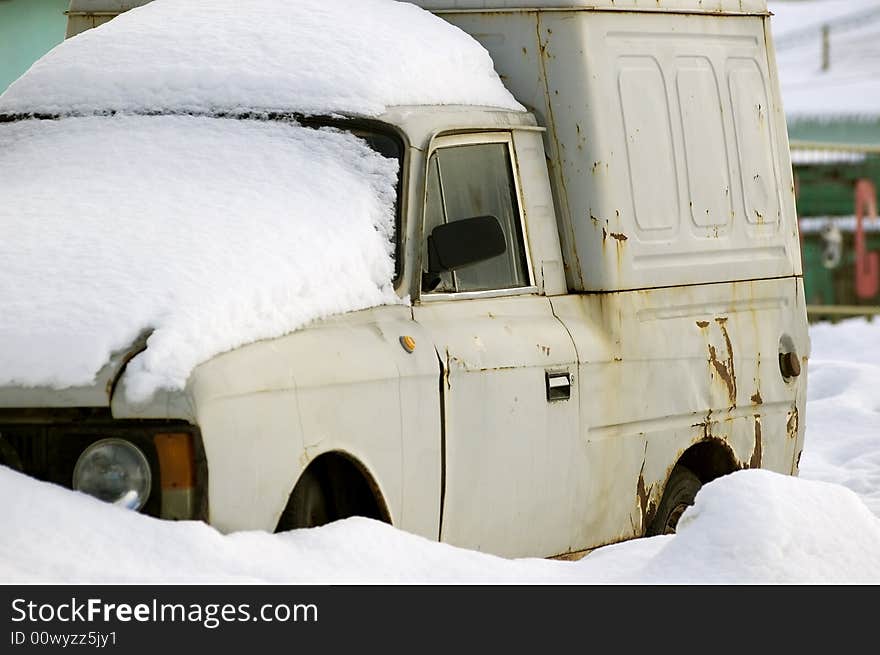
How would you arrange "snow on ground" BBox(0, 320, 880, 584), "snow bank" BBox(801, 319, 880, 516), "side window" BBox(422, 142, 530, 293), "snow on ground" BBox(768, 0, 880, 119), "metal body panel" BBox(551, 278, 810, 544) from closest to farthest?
"snow on ground" BBox(0, 320, 880, 584)
"side window" BBox(422, 142, 530, 293)
"metal body panel" BBox(551, 278, 810, 544)
"snow bank" BBox(801, 319, 880, 516)
"snow on ground" BBox(768, 0, 880, 119)

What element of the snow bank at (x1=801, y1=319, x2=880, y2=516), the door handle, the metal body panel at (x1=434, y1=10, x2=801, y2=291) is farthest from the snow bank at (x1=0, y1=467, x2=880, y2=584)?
the snow bank at (x1=801, y1=319, x2=880, y2=516)

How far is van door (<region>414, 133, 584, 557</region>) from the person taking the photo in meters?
6.15

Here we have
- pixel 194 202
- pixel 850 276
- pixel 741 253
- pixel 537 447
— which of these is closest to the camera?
pixel 194 202

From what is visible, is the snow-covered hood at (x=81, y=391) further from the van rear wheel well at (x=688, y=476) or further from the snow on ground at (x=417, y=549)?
the van rear wheel well at (x=688, y=476)

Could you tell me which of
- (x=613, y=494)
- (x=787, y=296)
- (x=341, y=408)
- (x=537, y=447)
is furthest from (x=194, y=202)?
(x=787, y=296)

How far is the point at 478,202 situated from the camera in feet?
22.0

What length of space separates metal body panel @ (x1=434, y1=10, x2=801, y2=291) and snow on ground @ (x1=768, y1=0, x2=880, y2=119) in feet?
99.5

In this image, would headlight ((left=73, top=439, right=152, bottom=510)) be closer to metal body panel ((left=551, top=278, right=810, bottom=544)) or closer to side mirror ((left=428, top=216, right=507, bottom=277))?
side mirror ((left=428, top=216, right=507, bottom=277))

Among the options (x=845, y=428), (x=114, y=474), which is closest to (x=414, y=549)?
(x=114, y=474)

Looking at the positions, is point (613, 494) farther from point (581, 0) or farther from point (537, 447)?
point (581, 0)
